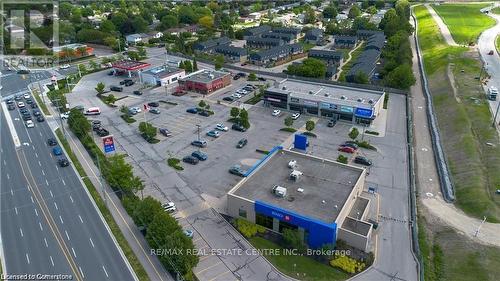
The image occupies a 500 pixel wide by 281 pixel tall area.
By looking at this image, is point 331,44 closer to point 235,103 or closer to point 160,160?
point 235,103

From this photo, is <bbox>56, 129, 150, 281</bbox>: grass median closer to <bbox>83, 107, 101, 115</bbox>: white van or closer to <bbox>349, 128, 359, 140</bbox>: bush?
<bbox>83, 107, 101, 115</bbox>: white van

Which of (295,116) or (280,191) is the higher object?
(295,116)

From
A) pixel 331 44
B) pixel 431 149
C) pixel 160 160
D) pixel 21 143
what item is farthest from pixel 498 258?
pixel 331 44

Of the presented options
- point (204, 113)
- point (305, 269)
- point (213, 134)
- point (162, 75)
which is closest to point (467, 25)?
point (162, 75)

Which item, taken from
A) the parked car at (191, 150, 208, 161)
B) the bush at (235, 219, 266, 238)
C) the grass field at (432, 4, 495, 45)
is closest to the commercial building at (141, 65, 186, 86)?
the parked car at (191, 150, 208, 161)

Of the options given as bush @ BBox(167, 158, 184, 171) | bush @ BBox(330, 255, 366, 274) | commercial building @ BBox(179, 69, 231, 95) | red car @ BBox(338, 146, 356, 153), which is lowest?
bush @ BBox(330, 255, 366, 274)

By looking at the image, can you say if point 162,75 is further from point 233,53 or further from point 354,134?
point 354,134
